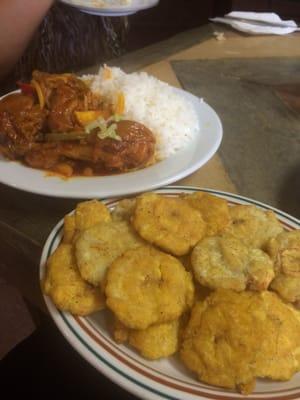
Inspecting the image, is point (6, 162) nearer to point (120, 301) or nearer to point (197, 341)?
point (120, 301)

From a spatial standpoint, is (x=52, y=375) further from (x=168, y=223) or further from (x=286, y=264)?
(x=286, y=264)

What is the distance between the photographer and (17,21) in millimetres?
2086

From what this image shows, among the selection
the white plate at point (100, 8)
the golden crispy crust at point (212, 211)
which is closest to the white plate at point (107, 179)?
the golden crispy crust at point (212, 211)

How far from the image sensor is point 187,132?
1405 mm

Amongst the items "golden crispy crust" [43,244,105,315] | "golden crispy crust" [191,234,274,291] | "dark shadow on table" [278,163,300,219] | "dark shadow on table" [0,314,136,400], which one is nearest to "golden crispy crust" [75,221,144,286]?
"golden crispy crust" [43,244,105,315]

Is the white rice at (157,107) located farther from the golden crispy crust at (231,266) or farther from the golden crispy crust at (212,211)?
the golden crispy crust at (231,266)

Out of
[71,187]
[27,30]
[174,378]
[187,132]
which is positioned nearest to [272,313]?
[174,378]

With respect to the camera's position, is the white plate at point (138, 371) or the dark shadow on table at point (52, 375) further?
the dark shadow on table at point (52, 375)

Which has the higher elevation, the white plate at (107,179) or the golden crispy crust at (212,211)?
the golden crispy crust at (212,211)

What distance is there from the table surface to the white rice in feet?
0.40

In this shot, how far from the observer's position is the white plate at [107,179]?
1118mm

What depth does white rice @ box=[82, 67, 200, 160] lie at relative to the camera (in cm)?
137

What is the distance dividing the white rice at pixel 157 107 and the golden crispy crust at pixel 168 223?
43cm

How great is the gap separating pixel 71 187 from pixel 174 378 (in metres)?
0.59
